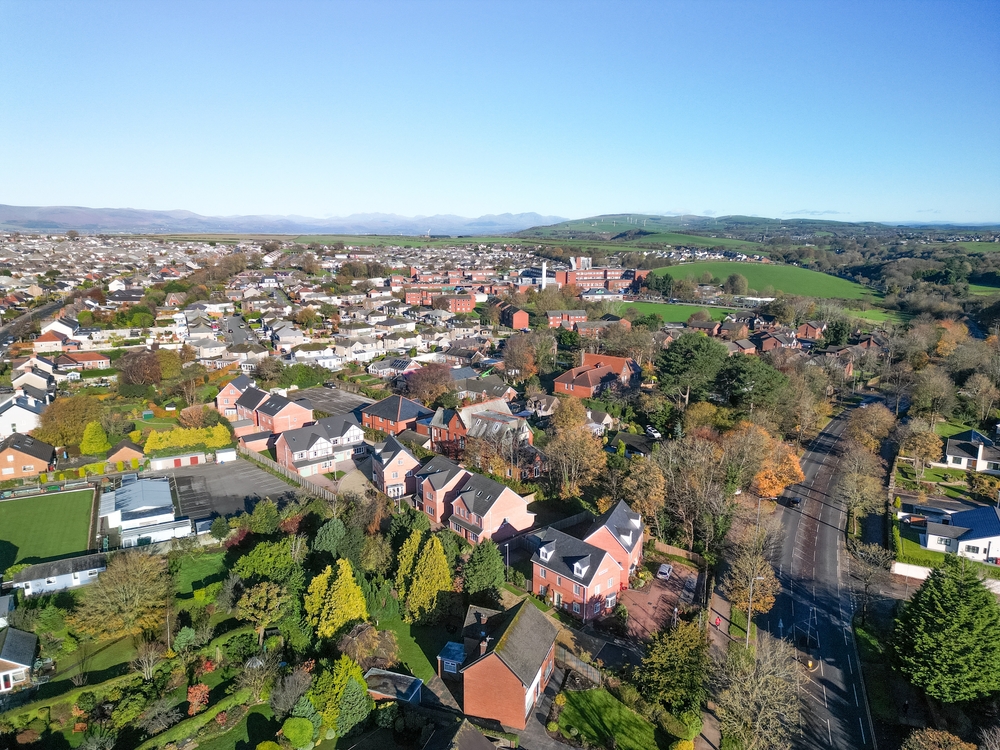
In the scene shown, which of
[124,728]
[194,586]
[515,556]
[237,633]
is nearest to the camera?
[124,728]

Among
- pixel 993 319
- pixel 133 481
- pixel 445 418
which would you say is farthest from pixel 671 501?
pixel 993 319

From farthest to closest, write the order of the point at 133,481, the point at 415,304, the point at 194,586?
the point at 415,304 → the point at 133,481 → the point at 194,586

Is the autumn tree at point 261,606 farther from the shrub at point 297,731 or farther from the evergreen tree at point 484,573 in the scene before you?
the evergreen tree at point 484,573

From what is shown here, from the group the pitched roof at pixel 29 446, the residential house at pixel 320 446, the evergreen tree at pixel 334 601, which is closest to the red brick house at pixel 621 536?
the evergreen tree at pixel 334 601

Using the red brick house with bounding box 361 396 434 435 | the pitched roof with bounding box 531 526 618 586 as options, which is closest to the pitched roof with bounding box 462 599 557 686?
the pitched roof with bounding box 531 526 618 586

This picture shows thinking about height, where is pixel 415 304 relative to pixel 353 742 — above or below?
above

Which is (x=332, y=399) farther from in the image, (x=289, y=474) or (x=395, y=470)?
(x=395, y=470)

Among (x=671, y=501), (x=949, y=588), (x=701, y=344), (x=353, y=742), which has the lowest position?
(x=353, y=742)

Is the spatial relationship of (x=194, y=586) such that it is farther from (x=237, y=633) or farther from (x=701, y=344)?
(x=701, y=344)
